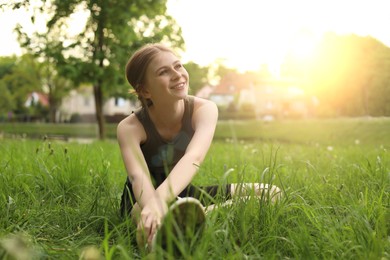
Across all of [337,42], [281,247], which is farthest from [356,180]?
[337,42]

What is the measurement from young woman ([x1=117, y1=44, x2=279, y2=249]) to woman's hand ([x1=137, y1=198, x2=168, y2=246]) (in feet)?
0.82

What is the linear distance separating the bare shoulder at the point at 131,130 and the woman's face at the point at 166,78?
0.21m

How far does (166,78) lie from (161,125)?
32 cm

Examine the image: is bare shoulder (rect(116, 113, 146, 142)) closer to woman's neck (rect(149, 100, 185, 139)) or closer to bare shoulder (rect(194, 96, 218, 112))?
woman's neck (rect(149, 100, 185, 139))

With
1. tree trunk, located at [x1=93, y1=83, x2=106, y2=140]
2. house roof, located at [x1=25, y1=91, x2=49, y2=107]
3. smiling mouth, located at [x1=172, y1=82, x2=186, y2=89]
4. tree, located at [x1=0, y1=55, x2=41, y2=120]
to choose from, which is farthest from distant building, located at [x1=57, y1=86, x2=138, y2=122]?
smiling mouth, located at [x1=172, y1=82, x2=186, y2=89]

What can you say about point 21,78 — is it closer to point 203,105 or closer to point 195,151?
point 203,105

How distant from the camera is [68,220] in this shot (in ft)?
7.72

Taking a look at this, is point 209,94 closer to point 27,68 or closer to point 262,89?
point 262,89

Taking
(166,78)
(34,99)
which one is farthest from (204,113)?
(34,99)

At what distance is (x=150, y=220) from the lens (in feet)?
5.69

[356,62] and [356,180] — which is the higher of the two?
[356,62]

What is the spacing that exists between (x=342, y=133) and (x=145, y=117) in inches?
443

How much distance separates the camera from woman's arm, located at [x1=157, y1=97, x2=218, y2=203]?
79.0 inches

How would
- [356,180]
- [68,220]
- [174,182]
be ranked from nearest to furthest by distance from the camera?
[174,182] → [68,220] → [356,180]
